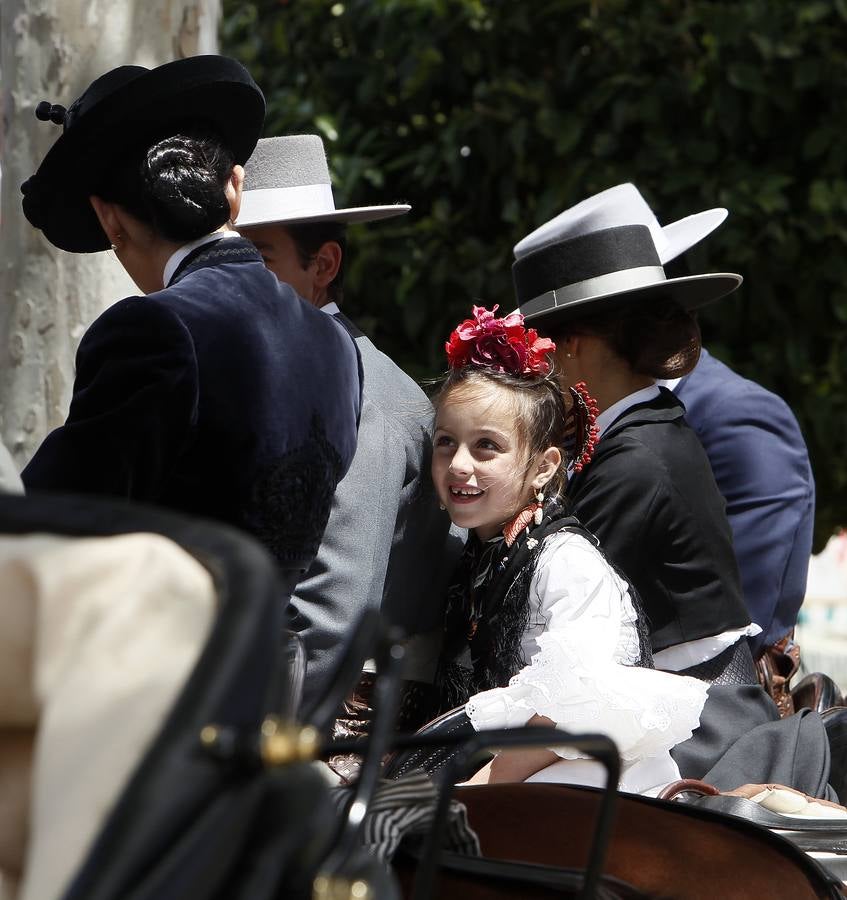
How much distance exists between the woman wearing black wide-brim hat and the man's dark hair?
0.84 meters

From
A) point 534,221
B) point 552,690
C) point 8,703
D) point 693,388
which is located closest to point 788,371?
point 534,221

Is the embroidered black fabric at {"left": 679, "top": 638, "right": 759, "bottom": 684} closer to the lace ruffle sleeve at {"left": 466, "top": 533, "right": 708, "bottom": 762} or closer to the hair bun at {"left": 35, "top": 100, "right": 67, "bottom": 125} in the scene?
the lace ruffle sleeve at {"left": 466, "top": 533, "right": 708, "bottom": 762}

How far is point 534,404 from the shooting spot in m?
2.66

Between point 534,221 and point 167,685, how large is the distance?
13.3 feet

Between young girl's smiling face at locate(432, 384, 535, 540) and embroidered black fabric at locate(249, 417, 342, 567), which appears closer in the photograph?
embroidered black fabric at locate(249, 417, 342, 567)

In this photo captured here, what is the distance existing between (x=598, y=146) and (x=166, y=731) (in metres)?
3.99

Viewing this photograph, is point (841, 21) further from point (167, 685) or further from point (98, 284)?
point (167, 685)

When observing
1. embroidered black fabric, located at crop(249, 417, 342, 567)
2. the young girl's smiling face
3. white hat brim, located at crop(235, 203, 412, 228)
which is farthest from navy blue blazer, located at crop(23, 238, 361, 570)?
white hat brim, located at crop(235, 203, 412, 228)

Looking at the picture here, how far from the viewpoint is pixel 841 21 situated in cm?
A: 454

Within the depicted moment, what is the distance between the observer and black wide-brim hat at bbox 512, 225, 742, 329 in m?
3.21

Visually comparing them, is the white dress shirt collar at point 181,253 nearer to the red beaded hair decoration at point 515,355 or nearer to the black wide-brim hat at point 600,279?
the red beaded hair decoration at point 515,355

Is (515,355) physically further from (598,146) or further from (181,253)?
(598,146)

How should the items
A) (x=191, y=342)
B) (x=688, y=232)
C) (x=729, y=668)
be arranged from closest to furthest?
(x=191, y=342) < (x=729, y=668) < (x=688, y=232)

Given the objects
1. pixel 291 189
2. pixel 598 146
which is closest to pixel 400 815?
pixel 291 189
